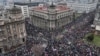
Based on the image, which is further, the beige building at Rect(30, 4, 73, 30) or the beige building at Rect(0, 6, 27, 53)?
the beige building at Rect(30, 4, 73, 30)

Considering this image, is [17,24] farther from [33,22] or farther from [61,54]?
[33,22]

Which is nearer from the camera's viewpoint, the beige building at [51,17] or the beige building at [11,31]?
the beige building at [11,31]

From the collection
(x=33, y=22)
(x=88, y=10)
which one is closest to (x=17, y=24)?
(x=33, y=22)

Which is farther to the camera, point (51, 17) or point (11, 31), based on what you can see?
point (51, 17)

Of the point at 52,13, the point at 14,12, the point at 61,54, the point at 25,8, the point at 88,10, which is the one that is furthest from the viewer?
the point at 88,10
